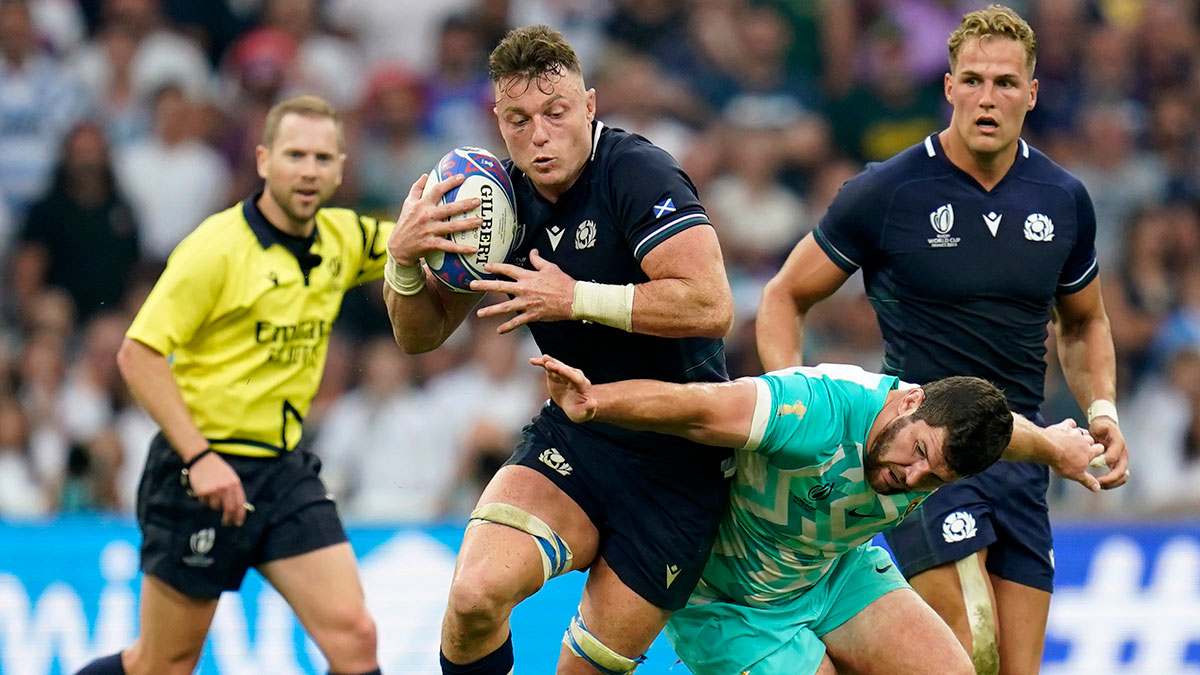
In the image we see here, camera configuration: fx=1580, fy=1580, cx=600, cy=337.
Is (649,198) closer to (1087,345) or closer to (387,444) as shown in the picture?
(1087,345)

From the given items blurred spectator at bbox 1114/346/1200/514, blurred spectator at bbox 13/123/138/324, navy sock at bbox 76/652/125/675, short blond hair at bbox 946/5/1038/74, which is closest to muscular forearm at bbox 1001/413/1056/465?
short blond hair at bbox 946/5/1038/74

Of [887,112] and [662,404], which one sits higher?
[887,112]

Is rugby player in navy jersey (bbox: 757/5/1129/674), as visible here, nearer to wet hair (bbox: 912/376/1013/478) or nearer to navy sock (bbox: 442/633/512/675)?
wet hair (bbox: 912/376/1013/478)

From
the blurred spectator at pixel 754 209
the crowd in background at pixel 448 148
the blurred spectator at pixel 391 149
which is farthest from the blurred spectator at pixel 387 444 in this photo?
the blurred spectator at pixel 754 209

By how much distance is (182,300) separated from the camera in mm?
6359

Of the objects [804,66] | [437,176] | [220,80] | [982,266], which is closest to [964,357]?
[982,266]

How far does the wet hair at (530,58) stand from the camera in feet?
16.8

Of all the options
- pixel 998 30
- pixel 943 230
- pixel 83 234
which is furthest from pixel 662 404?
pixel 83 234

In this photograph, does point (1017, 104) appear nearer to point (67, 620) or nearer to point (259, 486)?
point (259, 486)

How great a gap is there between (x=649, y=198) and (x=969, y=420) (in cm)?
122

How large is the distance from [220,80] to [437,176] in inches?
286

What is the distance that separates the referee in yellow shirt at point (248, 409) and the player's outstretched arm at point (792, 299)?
6.36 feet

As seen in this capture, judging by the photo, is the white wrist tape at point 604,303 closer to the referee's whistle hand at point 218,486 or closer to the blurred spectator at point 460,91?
the referee's whistle hand at point 218,486

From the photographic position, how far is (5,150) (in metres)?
11.4
